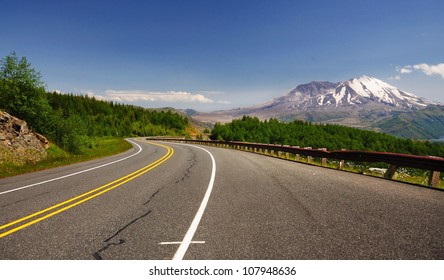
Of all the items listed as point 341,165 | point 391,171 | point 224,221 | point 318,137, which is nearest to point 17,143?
point 224,221

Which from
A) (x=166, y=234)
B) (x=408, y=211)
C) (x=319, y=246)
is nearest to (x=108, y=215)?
(x=166, y=234)

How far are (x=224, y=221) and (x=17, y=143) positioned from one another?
19.3 meters

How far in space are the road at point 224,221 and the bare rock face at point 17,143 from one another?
31.6 ft

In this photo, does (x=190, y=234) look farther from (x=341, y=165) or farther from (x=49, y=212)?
(x=341, y=165)

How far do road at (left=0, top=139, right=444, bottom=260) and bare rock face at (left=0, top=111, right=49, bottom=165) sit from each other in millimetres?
9626

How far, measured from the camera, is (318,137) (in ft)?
497

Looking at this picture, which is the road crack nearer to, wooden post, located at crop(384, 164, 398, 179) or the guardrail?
the guardrail

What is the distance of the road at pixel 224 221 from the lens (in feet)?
13.7

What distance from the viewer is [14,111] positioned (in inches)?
1040

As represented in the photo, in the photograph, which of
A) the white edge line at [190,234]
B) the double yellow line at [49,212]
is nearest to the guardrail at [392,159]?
the white edge line at [190,234]

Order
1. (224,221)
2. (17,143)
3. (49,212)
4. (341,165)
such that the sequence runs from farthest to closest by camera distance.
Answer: (17,143)
(341,165)
(49,212)
(224,221)

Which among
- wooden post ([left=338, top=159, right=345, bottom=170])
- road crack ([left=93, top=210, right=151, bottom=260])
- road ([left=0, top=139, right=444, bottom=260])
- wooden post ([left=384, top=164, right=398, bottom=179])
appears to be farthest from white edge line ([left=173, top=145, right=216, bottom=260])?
wooden post ([left=338, top=159, right=345, bottom=170])

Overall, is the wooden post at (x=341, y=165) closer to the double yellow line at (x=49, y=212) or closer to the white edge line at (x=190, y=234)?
the white edge line at (x=190, y=234)
